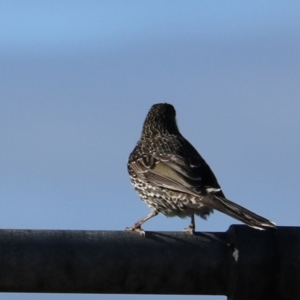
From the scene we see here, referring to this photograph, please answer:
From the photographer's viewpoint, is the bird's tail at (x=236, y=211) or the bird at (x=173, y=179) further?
the bird at (x=173, y=179)

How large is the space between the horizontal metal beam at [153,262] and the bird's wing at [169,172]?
361cm

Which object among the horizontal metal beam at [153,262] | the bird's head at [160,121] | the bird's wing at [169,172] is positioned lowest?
the horizontal metal beam at [153,262]

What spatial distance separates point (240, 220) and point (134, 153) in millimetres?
3832

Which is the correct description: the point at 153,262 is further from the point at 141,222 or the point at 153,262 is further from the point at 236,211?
the point at 141,222

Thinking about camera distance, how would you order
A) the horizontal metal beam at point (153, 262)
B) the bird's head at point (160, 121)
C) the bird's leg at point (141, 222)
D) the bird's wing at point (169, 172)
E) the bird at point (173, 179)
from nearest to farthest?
the horizontal metal beam at point (153, 262) < the bird's leg at point (141, 222) < the bird at point (173, 179) < the bird's wing at point (169, 172) < the bird's head at point (160, 121)

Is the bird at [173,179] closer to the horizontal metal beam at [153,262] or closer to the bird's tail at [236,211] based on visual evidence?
the bird's tail at [236,211]

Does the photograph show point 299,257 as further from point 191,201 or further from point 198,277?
point 191,201

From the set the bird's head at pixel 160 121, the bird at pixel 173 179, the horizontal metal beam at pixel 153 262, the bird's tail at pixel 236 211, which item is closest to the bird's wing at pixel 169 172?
the bird at pixel 173 179

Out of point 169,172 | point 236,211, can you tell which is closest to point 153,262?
point 236,211

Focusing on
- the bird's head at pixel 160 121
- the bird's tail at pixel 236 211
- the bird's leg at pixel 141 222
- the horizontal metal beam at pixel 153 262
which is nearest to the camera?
the horizontal metal beam at pixel 153 262

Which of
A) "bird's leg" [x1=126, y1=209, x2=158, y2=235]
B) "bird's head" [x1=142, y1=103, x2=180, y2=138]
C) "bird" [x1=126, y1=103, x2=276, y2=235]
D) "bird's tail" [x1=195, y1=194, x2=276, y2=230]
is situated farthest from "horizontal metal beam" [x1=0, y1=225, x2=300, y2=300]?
"bird's head" [x1=142, y1=103, x2=180, y2=138]

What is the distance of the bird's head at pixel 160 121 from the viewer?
1076cm

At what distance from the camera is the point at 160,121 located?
1094 centimetres

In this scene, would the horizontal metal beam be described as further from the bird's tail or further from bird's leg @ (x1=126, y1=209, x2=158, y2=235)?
bird's leg @ (x1=126, y1=209, x2=158, y2=235)
